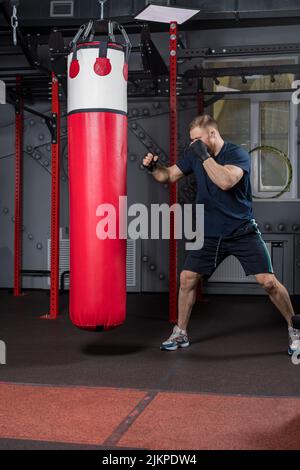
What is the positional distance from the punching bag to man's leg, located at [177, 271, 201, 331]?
0.68 m

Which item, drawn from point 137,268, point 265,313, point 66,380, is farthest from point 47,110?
point 66,380

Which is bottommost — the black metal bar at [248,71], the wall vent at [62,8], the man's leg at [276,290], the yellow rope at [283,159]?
the man's leg at [276,290]

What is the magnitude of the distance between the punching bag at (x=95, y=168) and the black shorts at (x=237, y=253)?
717mm

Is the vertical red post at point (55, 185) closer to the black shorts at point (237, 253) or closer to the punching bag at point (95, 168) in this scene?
the black shorts at point (237, 253)

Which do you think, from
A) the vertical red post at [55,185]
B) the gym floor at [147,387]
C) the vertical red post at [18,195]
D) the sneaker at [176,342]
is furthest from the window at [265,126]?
the sneaker at [176,342]

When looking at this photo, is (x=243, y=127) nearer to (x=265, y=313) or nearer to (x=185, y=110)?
(x=185, y=110)

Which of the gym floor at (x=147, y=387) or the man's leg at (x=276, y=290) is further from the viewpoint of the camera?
the man's leg at (x=276, y=290)

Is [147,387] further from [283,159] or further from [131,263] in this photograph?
[283,159]

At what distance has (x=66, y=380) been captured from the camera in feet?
9.49

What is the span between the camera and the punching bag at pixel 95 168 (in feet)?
9.57

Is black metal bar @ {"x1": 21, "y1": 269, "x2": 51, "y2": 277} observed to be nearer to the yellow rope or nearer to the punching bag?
the yellow rope

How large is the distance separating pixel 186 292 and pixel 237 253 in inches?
15.8

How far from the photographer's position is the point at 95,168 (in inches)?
115

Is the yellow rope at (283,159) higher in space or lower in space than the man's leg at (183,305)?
higher
